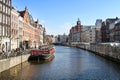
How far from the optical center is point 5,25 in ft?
215

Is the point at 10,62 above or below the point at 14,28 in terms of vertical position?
below

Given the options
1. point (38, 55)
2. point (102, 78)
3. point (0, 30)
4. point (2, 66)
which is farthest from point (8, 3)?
point (102, 78)

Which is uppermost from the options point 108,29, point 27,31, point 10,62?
point 108,29

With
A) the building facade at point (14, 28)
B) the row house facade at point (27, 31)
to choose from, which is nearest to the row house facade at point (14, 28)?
the building facade at point (14, 28)

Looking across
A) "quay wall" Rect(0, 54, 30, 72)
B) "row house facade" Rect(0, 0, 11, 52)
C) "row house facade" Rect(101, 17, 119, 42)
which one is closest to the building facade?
"row house facade" Rect(0, 0, 11, 52)

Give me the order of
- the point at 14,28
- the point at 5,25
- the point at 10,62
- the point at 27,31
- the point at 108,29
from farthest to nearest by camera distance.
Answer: the point at 108,29 → the point at 27,31 → the point at 14,28 → the point at 5,25 → the point at 10,62

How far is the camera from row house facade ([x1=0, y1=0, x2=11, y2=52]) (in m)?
62.5

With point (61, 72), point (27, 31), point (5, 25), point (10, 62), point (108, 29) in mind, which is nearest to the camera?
point (61, 72)

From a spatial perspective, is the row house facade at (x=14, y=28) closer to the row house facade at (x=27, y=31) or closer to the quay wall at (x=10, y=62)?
the row house facade at (x=27, y=31)

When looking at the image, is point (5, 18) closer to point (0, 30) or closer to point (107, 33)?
point (0, 30)

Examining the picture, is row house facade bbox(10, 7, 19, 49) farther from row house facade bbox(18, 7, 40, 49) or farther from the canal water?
the canal water

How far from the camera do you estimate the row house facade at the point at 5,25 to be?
62469mm

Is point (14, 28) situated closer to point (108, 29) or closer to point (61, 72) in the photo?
point (61, 72)

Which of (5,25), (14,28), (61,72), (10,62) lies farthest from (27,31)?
(61,72)
